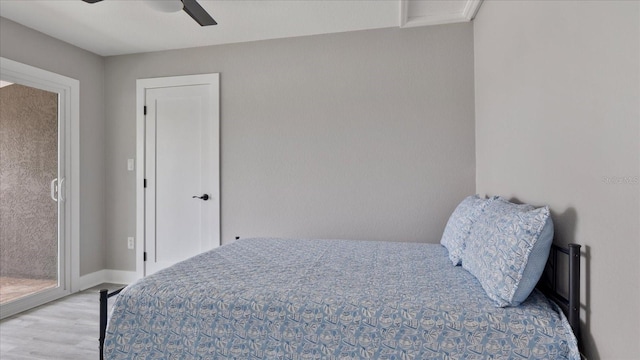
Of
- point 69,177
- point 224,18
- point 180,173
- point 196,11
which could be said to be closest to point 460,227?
point 196,11

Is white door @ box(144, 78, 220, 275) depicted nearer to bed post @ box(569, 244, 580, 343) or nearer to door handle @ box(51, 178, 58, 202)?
door handle @ box(51, 178, 58, 202)

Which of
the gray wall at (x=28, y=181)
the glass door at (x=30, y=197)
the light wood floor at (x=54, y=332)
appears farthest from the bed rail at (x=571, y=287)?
the gray wall at (x=28, y=181)

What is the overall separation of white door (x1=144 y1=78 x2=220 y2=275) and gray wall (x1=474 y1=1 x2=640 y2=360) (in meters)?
2.64

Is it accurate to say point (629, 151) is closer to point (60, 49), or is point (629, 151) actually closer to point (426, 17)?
point (426, 17)

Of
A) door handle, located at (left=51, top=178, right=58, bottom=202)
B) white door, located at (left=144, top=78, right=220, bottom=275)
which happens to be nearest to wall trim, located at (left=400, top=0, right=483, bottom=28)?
white door, located at (left=144, top=78, right=220, bottom=275)

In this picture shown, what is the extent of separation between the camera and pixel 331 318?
129cm

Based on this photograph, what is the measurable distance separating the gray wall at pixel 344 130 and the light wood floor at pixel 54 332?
1290 millimetres

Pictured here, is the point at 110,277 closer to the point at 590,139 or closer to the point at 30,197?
the point at 30,197

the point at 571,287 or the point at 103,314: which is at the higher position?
the point at 571,287

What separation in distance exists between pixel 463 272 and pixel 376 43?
2138 mm

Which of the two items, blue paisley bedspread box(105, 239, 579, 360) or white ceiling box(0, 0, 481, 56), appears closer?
blue paisley bedspread box(105, 239, 579, 360)

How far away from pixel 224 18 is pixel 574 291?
292 centimetres

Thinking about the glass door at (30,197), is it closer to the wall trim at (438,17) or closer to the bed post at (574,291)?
the wall trim at (438,17)

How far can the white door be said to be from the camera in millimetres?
3256
